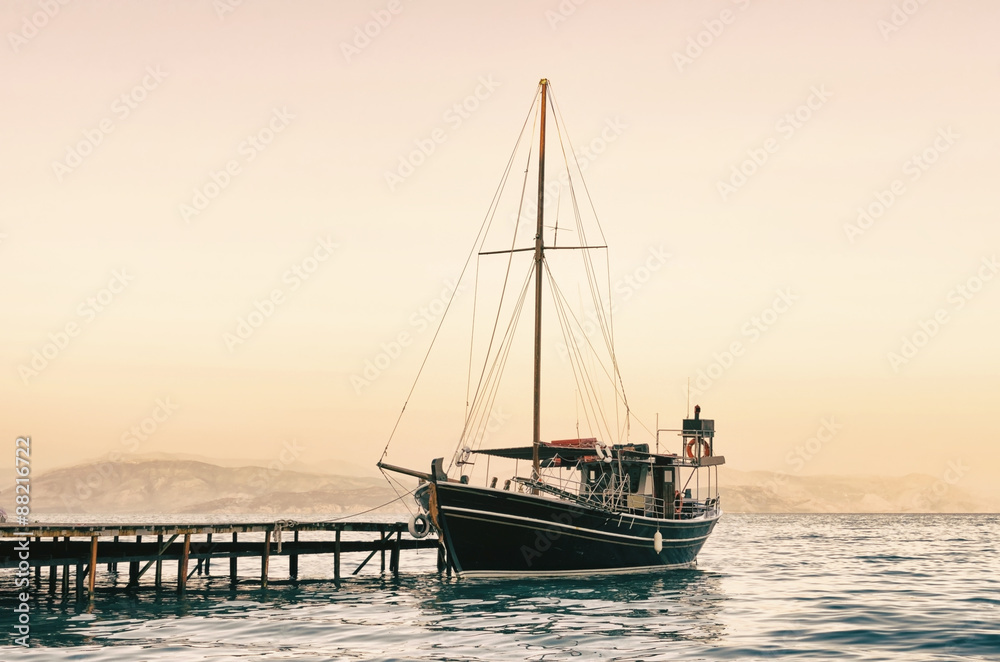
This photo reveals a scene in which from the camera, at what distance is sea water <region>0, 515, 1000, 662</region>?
69.5 ft

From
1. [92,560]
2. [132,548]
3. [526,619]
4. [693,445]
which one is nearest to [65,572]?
[92,560]

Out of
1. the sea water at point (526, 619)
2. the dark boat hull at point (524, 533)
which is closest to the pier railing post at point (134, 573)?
the sea water at point (526, 619)

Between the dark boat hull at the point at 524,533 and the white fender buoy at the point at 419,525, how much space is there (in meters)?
2.64

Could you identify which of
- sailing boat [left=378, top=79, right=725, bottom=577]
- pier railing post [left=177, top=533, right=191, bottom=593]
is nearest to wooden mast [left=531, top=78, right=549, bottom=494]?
sailing boat [left=378, top=79, right=725, bottom=577]

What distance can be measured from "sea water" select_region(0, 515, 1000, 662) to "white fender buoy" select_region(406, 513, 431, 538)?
6.72ft

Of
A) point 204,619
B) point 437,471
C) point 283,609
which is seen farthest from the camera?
point 437,471

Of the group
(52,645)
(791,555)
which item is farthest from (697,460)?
(52,645)

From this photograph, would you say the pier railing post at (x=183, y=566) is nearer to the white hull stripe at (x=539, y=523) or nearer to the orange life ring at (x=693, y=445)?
the white hull stripe at (x=539, y=523)

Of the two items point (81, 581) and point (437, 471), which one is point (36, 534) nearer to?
point (81, 581)

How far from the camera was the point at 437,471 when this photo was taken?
109 feet

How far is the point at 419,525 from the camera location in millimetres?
36562

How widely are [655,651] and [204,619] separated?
12.6m

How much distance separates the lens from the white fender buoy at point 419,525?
36281mm

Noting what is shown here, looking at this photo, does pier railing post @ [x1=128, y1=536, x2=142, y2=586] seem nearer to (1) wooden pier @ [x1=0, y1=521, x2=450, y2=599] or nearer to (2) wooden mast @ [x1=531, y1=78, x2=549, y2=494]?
(1) wooden pier @ [x1=0, y1=521, x2=450, y2=599]
